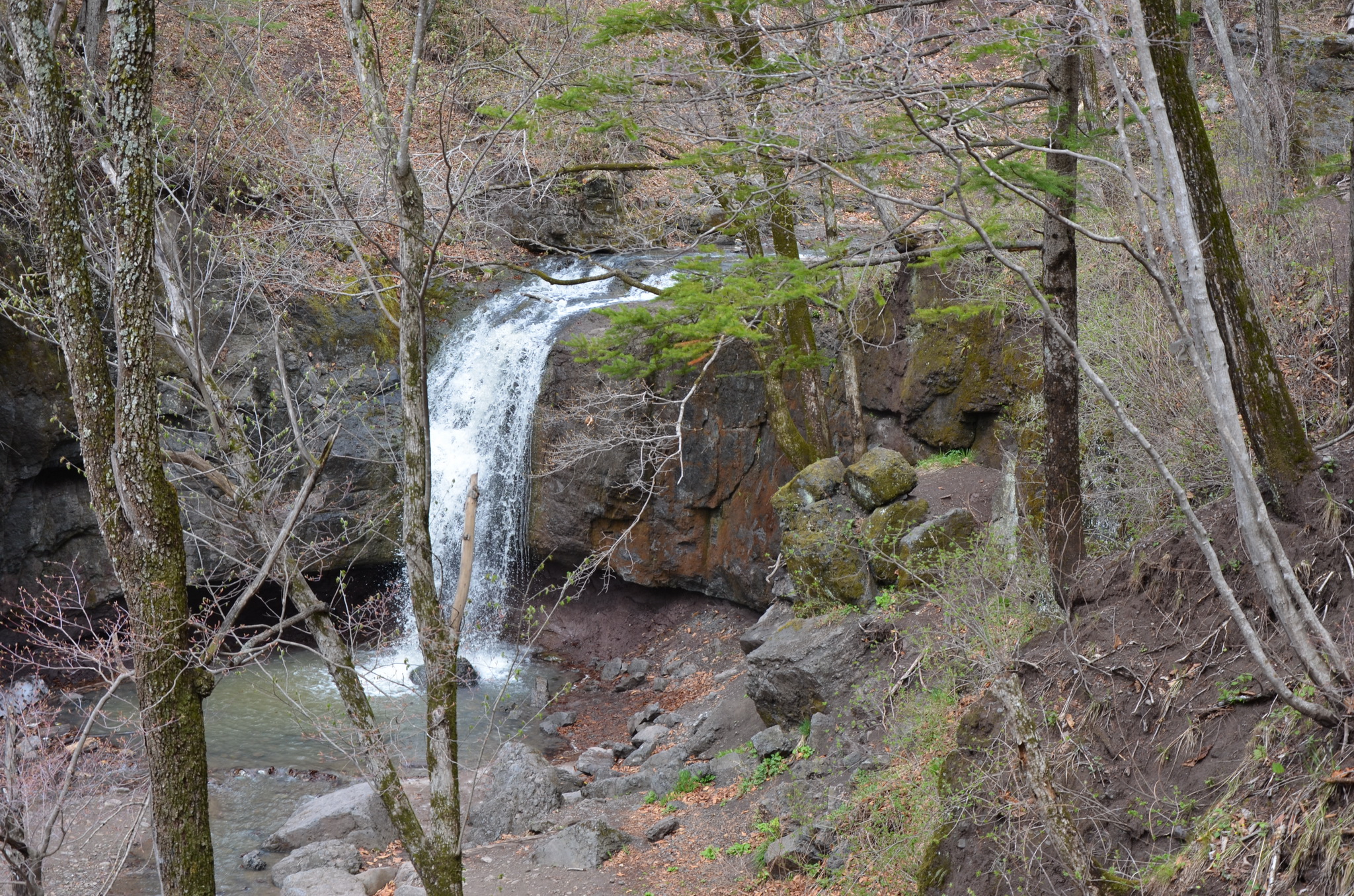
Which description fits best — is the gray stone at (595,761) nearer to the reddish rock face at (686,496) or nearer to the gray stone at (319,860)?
the gray stone at (319,860)

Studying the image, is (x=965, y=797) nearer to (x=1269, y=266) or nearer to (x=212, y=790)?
(x=1269, y=266)

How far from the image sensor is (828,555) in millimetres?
8836

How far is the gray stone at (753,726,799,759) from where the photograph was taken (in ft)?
27.3

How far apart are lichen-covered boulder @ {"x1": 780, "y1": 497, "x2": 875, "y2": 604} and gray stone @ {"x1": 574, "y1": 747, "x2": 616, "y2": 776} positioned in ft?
10.7

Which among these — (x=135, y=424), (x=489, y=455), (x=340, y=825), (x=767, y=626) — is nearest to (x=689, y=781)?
(x=767, y=626)

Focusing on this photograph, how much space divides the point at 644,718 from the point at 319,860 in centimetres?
437

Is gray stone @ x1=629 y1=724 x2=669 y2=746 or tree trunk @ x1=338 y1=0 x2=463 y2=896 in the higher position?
tree trunk @ x1=338 y1=0 x2=463 y2=896

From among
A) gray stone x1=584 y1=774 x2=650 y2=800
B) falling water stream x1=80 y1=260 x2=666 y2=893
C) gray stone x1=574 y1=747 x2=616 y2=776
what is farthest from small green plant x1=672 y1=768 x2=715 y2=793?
falling water stream x1=80 y1=260 x2=666 y2=893

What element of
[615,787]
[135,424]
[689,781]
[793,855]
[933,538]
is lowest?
[615,787]

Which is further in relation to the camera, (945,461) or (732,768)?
(945,461)

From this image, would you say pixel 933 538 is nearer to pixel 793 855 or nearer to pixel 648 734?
pixel 793 855

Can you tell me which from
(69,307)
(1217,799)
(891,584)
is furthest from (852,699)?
(69,307)

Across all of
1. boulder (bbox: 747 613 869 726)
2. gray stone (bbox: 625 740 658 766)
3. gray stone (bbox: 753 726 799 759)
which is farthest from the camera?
gray stone (bbox: 625 740 658 766)

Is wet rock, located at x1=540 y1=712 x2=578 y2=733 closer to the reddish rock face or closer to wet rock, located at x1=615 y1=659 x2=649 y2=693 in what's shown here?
wet rock, located at x1=615 y1=659 x2=649 y2=693
